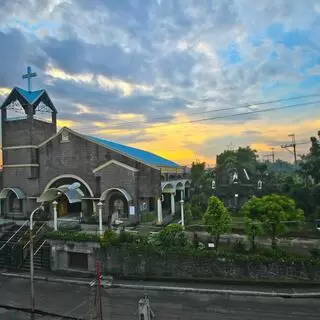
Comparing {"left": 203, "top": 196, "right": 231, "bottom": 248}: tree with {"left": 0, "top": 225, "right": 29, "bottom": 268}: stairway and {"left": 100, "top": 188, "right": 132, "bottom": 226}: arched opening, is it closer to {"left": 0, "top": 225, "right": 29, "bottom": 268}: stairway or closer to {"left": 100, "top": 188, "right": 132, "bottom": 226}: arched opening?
{"left": 100, "top": 188, "right": 132, "bottom": 226}: arched opening

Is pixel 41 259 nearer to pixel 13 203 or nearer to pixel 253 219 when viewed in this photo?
pixel 13 203

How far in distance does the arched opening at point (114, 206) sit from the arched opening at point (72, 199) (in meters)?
1.64

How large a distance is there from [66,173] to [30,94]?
856 centimetres

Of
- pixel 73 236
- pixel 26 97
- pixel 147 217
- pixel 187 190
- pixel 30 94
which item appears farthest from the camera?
pixel 187 190

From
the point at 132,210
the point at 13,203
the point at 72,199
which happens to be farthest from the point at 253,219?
the point at 13,203

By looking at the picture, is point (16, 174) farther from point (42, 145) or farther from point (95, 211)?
point (95, 211)

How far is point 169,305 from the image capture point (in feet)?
50.9

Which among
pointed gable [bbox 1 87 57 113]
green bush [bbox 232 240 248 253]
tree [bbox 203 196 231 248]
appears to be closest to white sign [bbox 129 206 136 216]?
tree [bbox 203 196 231 248]

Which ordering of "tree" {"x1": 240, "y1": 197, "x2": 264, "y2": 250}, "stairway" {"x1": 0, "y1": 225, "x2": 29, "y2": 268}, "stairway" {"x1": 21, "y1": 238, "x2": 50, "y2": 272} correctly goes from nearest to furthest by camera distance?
"tree" {"x1": 240, "y1": 197, "x2": 264, "y2": 250}
"stairway" {"x1": 21, "y1": 238, "x2": 50, "y2": 272}
"stairway" {"x1": 0, "y1": 225, "x2": 29, "y2": 268}

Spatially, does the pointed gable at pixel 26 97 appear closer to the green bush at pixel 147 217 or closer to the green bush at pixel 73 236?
the green bush at pixel 73 236

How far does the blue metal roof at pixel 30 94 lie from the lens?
101 feet

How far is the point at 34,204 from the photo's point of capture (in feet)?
101

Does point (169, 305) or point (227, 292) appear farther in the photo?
point (227, 292)

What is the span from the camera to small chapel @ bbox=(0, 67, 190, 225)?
26.6 metres
